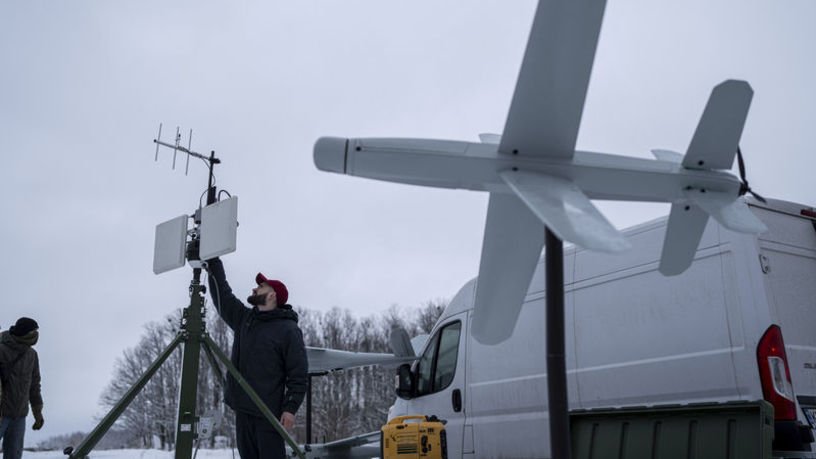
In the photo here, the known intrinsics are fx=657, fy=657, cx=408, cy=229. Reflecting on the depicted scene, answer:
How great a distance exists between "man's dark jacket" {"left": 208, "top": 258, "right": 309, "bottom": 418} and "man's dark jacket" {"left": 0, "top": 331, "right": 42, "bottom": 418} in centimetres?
238

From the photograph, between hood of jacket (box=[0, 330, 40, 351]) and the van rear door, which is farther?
hood of jacket (box=[0, 330, 40, 351])

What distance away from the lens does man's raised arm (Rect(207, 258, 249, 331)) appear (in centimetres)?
494

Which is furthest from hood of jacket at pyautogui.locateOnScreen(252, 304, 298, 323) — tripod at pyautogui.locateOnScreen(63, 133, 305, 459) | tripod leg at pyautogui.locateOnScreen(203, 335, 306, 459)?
tripod leg at pyautogui.locateOnScreen(203, 335, 306, 459)

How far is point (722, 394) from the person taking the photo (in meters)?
4.02

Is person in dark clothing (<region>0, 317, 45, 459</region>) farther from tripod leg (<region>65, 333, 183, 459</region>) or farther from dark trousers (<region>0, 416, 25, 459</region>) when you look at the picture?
tripod leg (<region>65, 333, 183, 459</region>)

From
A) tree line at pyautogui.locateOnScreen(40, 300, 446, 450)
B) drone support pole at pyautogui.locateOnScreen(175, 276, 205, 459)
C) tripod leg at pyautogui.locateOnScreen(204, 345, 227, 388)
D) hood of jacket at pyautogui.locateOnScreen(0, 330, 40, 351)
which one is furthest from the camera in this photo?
tree line at pyautogui.locateOnScreen(40, 300, 446, 450)

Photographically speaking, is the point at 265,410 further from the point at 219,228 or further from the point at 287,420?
the point at 219,228

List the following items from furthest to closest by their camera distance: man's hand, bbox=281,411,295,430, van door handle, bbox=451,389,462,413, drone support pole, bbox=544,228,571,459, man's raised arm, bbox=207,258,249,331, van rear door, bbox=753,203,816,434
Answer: van door handle, bbox=451,389,462,413 → man's raised arm, bbox=207,258,249,331 → man's hand, bbox=281,411,295,430 → van rear door, bbox=753,203,816,434 → drone support pole, bbox=544,228,571,459

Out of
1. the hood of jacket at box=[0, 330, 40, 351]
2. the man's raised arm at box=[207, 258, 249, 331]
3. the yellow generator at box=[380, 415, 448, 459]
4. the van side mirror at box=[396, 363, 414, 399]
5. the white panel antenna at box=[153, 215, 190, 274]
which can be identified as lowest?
the yellow generator at box=[380, 415, 448, 459]

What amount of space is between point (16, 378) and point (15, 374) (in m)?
0.04

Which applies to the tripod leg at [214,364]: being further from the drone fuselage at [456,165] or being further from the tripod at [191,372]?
the drone fuselage at [456,165]

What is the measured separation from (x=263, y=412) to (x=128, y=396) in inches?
32.8

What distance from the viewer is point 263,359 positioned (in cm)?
481

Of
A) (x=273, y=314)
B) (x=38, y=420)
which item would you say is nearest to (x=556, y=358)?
(x=273, y=314)
